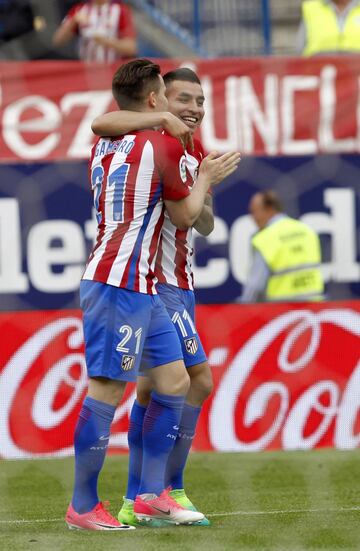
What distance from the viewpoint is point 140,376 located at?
4879 millimetres

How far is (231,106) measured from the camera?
28.1ft

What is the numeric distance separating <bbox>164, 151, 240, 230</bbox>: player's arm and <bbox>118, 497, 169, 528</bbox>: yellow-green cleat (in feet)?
3.38

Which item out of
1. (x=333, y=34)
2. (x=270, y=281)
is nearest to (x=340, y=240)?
(x=270, y=281)

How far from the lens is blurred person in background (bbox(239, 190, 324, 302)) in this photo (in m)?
8.14

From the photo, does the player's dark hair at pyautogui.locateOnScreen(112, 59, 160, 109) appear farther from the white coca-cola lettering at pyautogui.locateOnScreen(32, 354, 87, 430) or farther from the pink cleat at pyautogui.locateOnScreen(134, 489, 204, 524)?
the white coca-cola lettering at pyautogui.locateOnScreen(32, 354, 87, 430)

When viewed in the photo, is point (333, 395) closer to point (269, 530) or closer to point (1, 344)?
point (1, 344)

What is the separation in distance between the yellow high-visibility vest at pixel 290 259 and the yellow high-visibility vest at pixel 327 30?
63.2 inches

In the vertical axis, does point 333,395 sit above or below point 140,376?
below

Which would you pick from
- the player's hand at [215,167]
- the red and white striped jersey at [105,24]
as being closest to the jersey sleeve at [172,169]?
the player's hand at [215,167]

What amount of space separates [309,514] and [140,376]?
2.68 feet

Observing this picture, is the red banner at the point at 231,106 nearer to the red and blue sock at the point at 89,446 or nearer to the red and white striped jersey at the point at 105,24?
the red and white striped jersey at the point at 105,24

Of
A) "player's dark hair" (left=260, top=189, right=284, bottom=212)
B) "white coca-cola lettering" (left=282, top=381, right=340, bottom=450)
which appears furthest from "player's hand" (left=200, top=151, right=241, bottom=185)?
"player's dark hair" (left=260, top=189, right=284, bottom=212)

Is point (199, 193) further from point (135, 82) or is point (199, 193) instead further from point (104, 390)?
point (104, 390)

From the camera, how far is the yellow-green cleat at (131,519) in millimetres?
4656
